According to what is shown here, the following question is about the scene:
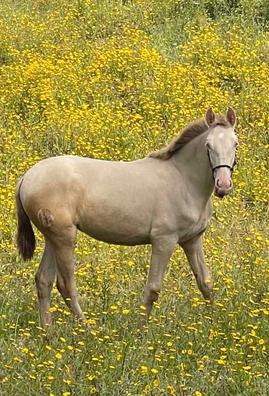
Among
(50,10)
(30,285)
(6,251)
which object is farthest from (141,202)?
(50,10)

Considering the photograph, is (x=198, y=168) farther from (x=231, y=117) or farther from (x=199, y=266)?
(x=199, y=266)

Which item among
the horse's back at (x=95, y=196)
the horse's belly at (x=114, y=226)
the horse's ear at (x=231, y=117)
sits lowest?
the horse's belly at (x=114, y=226)

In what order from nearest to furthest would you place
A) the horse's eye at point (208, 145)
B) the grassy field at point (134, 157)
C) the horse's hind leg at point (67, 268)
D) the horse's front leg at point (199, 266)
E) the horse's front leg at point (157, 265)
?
the grassy field at point (134, 157)
the horse's eye at point (208, 145)
the horse's hind leg at point (67, 268)
the horse's front leg at point (157, 265)
the horse's front leg at point (199, 266)

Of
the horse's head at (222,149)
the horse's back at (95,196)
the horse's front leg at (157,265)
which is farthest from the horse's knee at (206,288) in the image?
the horse's head at (222,149)

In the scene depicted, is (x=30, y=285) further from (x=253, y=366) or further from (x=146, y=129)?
(x=146, y=129)

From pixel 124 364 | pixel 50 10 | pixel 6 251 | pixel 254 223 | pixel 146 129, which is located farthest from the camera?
pixel 50 10

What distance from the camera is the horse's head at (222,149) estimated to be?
6.76m

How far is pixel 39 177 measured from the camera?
704 centimetres

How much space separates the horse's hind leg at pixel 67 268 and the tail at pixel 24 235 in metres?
0.39

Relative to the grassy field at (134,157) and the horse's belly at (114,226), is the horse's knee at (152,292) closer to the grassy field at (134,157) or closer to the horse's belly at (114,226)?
the grassy field at (134,157)

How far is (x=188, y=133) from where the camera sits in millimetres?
7328

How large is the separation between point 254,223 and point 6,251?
260 centimetres

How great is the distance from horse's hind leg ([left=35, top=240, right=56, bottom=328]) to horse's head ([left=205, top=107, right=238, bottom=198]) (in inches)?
59.3

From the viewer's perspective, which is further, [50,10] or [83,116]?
[50,10]
